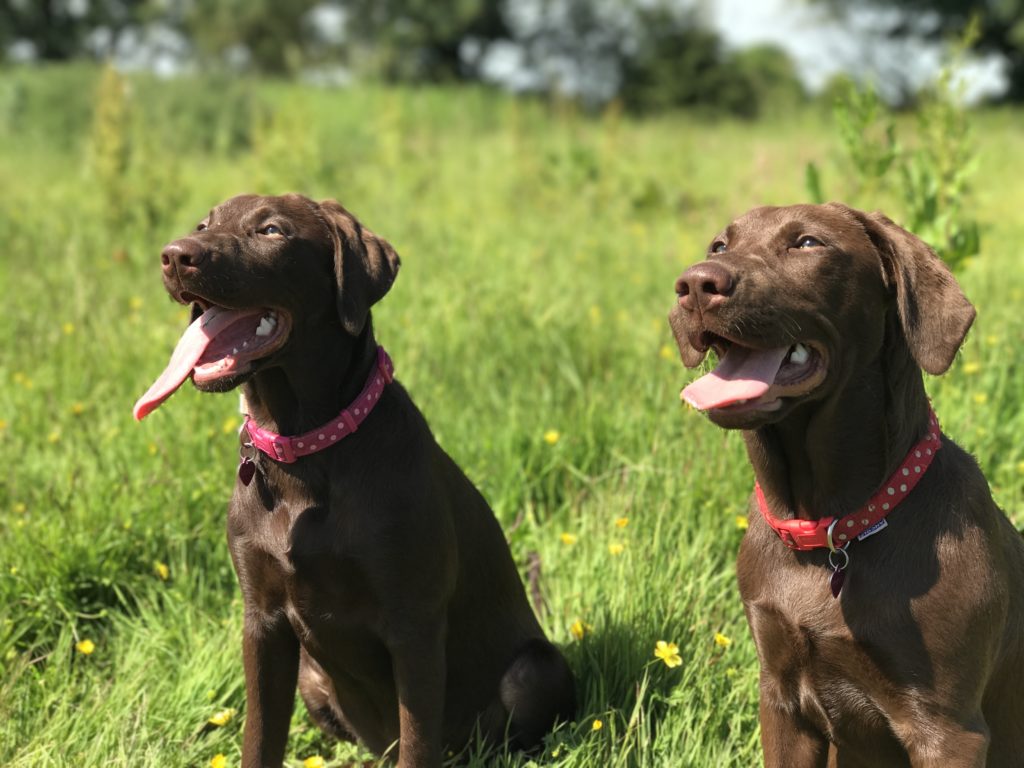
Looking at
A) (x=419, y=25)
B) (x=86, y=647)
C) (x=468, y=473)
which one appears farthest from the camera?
(x=419, y=25)

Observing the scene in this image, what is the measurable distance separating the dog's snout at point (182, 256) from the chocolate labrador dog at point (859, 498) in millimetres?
1135

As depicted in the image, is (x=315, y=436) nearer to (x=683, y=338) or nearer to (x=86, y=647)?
(x=683, y=338)

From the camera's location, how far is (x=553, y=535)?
152 inches

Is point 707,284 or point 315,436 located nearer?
point 707,284

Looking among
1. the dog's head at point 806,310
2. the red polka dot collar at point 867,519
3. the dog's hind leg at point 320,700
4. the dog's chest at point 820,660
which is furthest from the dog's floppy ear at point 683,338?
the dog's hind leg at point 320,700

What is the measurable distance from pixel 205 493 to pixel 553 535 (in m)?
1.29

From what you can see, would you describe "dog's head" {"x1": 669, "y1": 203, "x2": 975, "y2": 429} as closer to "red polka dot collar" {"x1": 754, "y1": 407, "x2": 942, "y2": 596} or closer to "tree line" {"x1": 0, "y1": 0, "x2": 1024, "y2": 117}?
"red polka dot collar" {"x1": 754, "y1": 407, "x2": 942, "y2": 596}

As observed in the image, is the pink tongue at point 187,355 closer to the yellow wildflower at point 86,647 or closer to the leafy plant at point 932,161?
the yellow wildflower at point 86,647

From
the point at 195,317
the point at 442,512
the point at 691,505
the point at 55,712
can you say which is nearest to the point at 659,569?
the point at 691,505

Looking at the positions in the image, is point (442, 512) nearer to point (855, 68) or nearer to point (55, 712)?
point (55, 712)

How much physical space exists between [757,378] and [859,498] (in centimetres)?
40

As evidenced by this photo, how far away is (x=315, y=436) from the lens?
2646 mm

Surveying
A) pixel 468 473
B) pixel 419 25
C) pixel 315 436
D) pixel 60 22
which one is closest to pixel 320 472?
pixel 315 436

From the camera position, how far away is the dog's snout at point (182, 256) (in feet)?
8.01
